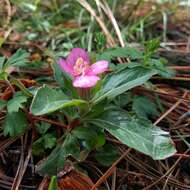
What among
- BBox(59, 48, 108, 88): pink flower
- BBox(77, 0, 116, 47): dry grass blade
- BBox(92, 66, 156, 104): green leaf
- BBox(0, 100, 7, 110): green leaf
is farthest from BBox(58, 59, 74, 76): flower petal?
BBox(77, 0, 116, 47): dry grass blade

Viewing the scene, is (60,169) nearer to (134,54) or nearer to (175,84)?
(134,54)

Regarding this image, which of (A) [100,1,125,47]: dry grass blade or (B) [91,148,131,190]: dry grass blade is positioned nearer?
(B) [91,148,131,190]: dry grass blade

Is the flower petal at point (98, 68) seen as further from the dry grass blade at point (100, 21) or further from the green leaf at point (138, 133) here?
the dry grass blade at point (100, 21)

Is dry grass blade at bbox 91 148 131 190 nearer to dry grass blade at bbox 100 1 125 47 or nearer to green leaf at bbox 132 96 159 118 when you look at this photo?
green leaf at bbox 132 96 159 118

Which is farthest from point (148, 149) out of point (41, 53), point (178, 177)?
point (41, 53)

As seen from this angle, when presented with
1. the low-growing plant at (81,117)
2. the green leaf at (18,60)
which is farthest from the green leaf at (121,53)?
the green leaf at (18,60)

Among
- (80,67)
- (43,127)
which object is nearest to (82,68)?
(80,67)
